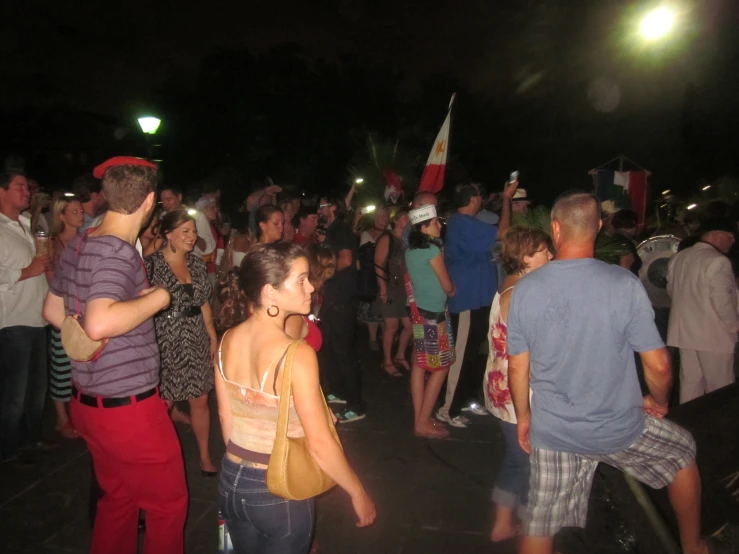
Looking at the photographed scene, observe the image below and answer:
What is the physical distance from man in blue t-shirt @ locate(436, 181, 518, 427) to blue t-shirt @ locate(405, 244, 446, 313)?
449 millimetres

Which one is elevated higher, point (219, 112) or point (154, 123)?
point (219, 112)

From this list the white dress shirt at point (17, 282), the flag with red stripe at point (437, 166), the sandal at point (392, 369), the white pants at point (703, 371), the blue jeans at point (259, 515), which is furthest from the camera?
the flag with red stripe at point (437, 166)

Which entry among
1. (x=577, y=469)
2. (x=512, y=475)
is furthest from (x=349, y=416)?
(x=577, y=469)

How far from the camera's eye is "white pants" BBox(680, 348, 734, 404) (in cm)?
503

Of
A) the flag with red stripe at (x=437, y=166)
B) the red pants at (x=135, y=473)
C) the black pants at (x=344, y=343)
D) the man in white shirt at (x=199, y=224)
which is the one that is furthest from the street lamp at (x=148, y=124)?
the red pants at (x=135, y=473)

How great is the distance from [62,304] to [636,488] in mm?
3371

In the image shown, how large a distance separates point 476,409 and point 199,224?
A: 3632 mm

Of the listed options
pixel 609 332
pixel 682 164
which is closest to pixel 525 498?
pixel 609 332

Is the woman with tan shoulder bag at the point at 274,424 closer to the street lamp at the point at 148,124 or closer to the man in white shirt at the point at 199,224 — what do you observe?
the man in white shirt at the point at 199,224

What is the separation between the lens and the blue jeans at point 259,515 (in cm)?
210

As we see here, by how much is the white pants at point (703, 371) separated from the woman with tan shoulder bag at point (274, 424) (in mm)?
4266

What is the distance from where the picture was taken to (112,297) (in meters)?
2.35

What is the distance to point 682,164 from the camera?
958 inches

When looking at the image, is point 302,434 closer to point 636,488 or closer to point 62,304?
point 62,304
